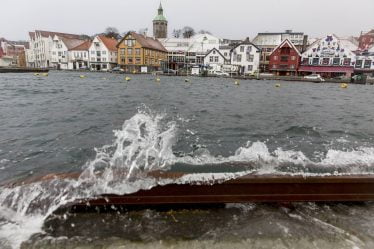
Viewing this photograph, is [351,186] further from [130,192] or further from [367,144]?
[367,144]

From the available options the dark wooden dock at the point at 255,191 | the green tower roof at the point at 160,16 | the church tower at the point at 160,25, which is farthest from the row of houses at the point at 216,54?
the dark wooden dock at the point at 255,191

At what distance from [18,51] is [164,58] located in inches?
2935

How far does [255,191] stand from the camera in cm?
394

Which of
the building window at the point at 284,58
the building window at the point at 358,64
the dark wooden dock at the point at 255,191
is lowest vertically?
the dark wooden dock at the point at 255,191

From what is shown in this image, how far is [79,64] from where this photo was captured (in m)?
83.4

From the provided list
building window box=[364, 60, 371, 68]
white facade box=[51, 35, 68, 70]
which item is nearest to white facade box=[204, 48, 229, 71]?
building window box=[364, 60, 371, 68]

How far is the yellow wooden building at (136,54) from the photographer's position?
239ft

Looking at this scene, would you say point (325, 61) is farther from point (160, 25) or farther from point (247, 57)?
point (160, 25)

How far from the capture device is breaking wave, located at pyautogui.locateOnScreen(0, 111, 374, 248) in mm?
3625

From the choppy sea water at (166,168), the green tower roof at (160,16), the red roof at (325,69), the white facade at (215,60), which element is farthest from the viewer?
the green tower roof at (160,16)

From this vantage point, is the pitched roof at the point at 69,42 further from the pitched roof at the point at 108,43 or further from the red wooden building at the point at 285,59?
the red wooden building at the point at 285,59

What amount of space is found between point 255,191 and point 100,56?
84.7 m

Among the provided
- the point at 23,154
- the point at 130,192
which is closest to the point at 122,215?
the point at 130,192

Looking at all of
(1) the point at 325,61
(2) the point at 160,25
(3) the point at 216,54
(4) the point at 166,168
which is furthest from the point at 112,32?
(4) the point at 166,168
